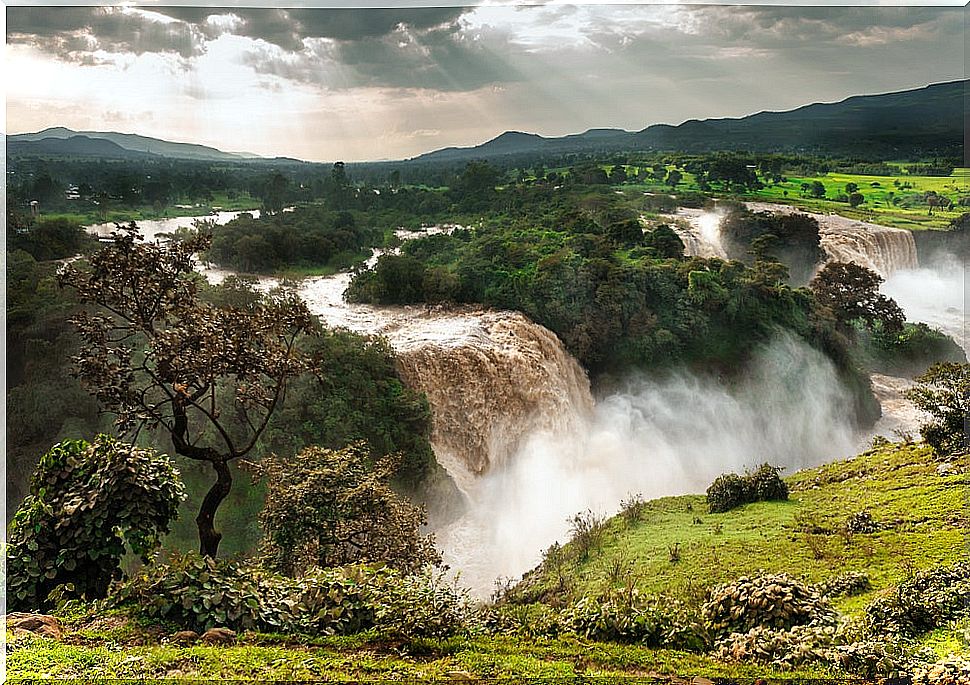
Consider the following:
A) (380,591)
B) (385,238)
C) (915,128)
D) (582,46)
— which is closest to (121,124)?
(385,238)

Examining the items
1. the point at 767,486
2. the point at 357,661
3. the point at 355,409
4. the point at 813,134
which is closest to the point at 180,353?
the point at 355,409

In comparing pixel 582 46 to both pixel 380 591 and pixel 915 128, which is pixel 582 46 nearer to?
pixel 915 128

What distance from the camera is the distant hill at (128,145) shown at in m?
4.99

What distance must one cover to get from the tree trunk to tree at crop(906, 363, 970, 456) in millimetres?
4306

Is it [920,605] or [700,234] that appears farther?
[700,234]

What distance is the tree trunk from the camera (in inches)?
173

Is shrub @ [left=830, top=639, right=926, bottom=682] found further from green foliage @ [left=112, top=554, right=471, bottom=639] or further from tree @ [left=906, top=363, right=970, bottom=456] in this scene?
tree @ [left=906, top=363, right=970, bottom=456]

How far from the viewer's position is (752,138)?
5387 millimetres

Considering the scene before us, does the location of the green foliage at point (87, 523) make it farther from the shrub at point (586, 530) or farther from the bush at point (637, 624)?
the shrub at point (586, 530)

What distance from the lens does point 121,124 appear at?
5066 mm

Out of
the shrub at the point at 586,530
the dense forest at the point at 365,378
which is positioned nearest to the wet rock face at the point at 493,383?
the dense forest at the point at 365,378

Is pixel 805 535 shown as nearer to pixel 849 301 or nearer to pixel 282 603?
pixel 849 301

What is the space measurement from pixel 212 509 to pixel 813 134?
4534 millimetres

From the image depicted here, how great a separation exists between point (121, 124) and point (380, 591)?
135 inches
